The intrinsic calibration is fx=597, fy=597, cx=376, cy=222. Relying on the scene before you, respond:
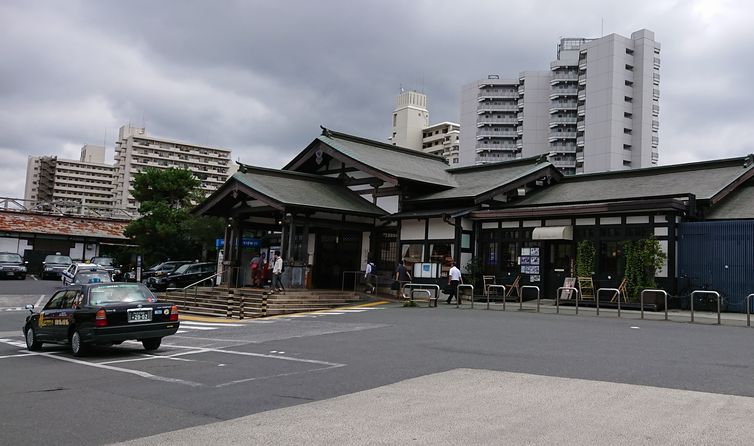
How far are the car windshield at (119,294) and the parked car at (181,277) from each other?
810 inches

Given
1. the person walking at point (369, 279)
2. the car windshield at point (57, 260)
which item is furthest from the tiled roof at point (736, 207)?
the car windshield at point (57, 260)

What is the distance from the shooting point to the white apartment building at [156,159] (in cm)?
11044

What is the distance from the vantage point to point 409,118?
111 m

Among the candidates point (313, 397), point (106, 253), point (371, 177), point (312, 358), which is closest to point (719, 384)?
point (313, 397)

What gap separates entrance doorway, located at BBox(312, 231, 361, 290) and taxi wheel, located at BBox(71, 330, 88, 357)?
53.4ft

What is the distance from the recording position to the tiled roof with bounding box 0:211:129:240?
49750 millimetres

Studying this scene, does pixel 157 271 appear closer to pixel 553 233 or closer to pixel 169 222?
pixel 169 222

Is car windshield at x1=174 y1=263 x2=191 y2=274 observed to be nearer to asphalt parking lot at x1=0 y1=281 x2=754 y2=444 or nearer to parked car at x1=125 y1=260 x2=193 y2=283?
parked car at x1=125 y1=260 x2=193 y2=283

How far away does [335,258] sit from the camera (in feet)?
95.2

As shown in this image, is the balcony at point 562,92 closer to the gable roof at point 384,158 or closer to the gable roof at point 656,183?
the gable roof at point 384,158

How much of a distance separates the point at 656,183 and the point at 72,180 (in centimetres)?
13089

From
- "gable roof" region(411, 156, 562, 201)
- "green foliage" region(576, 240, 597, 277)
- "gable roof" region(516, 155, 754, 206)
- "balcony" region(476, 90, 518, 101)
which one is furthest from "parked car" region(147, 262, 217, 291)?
"balcony" region(476, 90, 518, 101)

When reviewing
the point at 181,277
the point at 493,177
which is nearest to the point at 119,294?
the point at 493,177

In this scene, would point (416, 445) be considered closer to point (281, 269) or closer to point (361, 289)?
point (281, 269)
